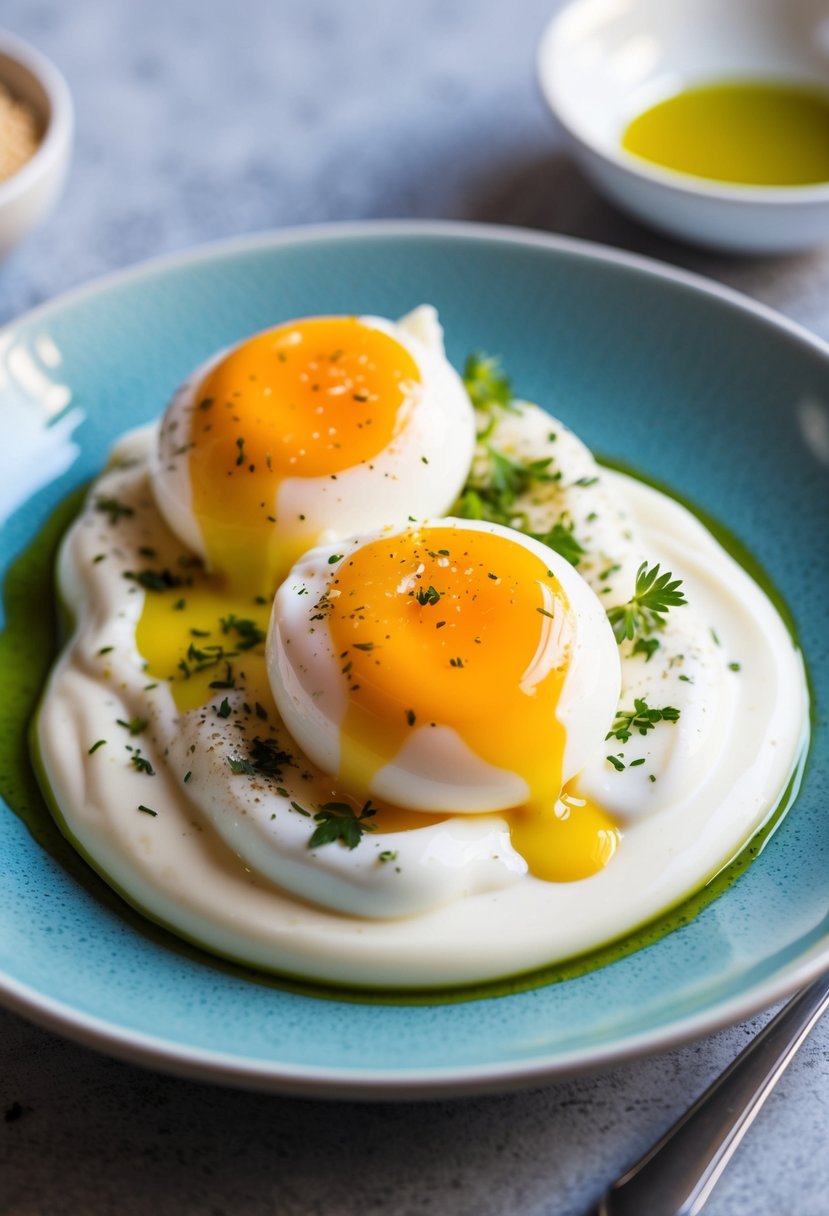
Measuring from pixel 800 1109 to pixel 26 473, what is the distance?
2.86m

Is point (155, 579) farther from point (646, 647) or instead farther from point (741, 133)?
point (741, 133)

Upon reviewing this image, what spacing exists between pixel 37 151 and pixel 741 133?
9.18 ft

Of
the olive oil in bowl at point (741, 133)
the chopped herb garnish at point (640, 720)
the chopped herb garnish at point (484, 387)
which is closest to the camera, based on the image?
the chopped herb garnish at point (640, 720)

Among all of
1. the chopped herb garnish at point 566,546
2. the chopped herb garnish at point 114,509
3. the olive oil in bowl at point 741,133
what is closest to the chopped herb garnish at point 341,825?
the chopped herb garnish at point 566,546

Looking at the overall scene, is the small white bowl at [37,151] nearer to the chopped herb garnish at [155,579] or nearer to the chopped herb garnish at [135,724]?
the chopped herb garnish at [155,579]

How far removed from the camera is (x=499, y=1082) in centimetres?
239

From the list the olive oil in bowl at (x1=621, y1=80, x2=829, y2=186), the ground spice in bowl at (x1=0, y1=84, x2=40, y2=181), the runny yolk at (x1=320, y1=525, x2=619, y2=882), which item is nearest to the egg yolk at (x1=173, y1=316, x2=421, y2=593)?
the runny yolk at (x1=320, y1=525, x2=619, y2=882)

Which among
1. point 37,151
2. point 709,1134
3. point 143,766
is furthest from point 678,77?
point 709,1134

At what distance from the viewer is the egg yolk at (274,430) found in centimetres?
349

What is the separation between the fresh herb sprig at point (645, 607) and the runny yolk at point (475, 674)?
35 cm

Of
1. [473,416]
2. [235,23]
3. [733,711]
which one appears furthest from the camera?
[235,23]

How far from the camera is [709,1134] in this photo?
102 inches

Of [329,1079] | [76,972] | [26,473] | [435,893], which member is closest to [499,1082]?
[329,1079]

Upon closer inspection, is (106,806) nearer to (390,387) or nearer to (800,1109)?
(390,387)
